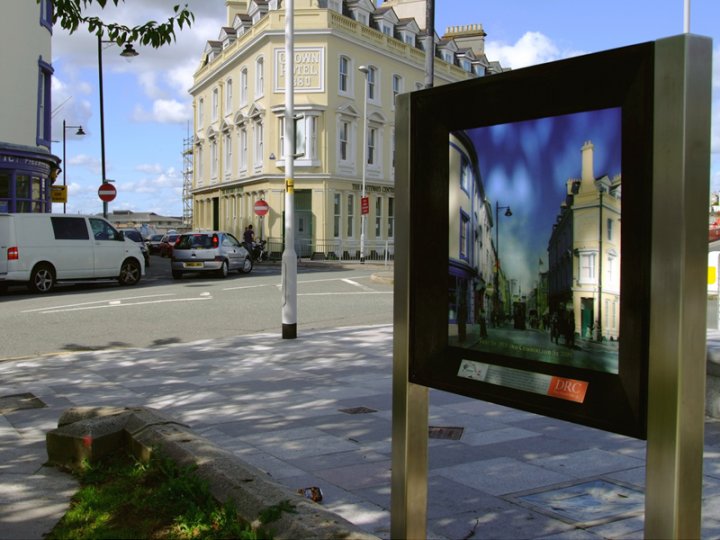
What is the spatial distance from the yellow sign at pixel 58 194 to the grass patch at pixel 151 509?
24.6 meters

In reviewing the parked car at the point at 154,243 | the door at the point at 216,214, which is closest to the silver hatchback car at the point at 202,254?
the parked car at the point at 154,243

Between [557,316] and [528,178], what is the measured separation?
502mm

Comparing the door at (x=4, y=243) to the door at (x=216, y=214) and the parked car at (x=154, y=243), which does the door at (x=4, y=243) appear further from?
the door at (x=216, y=214)

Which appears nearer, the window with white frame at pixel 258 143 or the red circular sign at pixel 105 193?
the red circular sign at pixel 105 193

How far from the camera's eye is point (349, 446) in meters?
5.32

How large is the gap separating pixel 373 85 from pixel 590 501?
41.6m

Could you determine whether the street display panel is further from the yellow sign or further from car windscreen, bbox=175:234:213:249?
the yellow sign

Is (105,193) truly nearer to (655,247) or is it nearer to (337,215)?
(337,215)

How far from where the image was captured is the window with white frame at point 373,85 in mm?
43750

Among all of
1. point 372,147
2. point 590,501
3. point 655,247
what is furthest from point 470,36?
point 655,247

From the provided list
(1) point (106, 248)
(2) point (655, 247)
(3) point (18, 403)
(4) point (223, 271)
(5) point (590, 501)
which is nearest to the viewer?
(2) point (655, 247)

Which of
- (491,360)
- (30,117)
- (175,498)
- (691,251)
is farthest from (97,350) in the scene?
(30,117)

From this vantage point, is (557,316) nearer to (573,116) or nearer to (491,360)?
(491,360)

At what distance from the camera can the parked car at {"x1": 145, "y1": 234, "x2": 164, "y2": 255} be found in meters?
48.4
